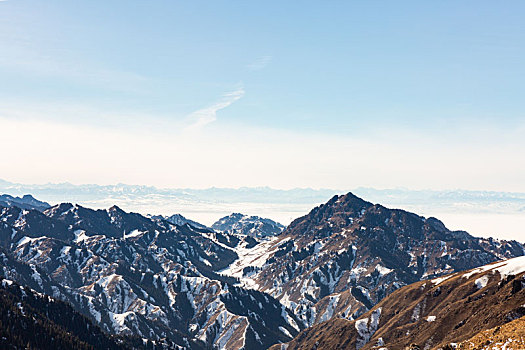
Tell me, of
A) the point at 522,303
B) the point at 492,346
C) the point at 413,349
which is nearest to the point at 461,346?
the point at 492,346

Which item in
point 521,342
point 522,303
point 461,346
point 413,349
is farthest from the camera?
point 522,303

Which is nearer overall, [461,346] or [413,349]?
[461,346]

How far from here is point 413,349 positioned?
491 ft

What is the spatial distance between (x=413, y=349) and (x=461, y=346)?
32.3 meters

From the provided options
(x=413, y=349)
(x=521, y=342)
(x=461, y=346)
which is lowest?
(x=413, y=349)

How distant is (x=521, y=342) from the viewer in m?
100

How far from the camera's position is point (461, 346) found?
12038 cm

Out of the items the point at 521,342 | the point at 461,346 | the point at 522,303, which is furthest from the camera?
the point at 522,303

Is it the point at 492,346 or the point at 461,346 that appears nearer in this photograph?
the point at 492,346

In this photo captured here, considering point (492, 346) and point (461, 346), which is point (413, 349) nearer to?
point (461, 346)

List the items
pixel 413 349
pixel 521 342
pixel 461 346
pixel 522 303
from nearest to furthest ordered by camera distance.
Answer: pixel 521 342 → pixel 461 346 → pixel 413 349 → pixel 522 303

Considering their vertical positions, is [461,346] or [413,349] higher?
[461,346]

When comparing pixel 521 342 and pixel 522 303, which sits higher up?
pixel 521 342

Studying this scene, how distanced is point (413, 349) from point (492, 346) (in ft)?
161
